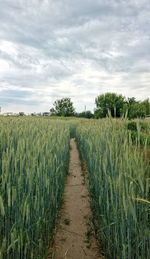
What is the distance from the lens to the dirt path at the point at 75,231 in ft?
11.4

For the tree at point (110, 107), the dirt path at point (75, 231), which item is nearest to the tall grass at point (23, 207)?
the dirt path at point (75, 231)

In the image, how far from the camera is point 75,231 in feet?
13.3

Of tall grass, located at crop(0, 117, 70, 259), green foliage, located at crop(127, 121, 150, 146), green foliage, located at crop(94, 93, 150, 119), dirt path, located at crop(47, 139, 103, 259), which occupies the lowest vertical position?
dirt path, located at crop(47, 139, 103, 259)

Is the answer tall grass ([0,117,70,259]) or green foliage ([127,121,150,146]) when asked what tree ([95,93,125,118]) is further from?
tall grass ([0,117,70,259])

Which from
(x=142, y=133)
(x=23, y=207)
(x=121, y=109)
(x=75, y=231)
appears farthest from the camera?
(x=142, y=133)

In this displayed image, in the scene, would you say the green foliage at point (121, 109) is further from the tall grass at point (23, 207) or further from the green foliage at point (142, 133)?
the tall grass at point (23, 207)

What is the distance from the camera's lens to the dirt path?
3.48m

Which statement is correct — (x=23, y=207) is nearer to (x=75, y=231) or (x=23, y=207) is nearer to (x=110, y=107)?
(x=75, y=231)

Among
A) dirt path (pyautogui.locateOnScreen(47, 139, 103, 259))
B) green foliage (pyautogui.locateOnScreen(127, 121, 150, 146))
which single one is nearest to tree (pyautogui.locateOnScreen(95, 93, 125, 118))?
green foliage (pyautogui.locateOnScreen(127, 121, 150, 146))

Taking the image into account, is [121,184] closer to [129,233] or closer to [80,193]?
[129,233]

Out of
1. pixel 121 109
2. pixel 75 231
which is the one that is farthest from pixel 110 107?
pixel 121 109

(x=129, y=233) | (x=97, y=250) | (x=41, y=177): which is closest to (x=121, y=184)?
(x=129, y=233)

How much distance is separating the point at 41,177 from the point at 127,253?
0.92m

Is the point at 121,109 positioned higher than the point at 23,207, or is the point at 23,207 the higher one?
the point at 121,109
